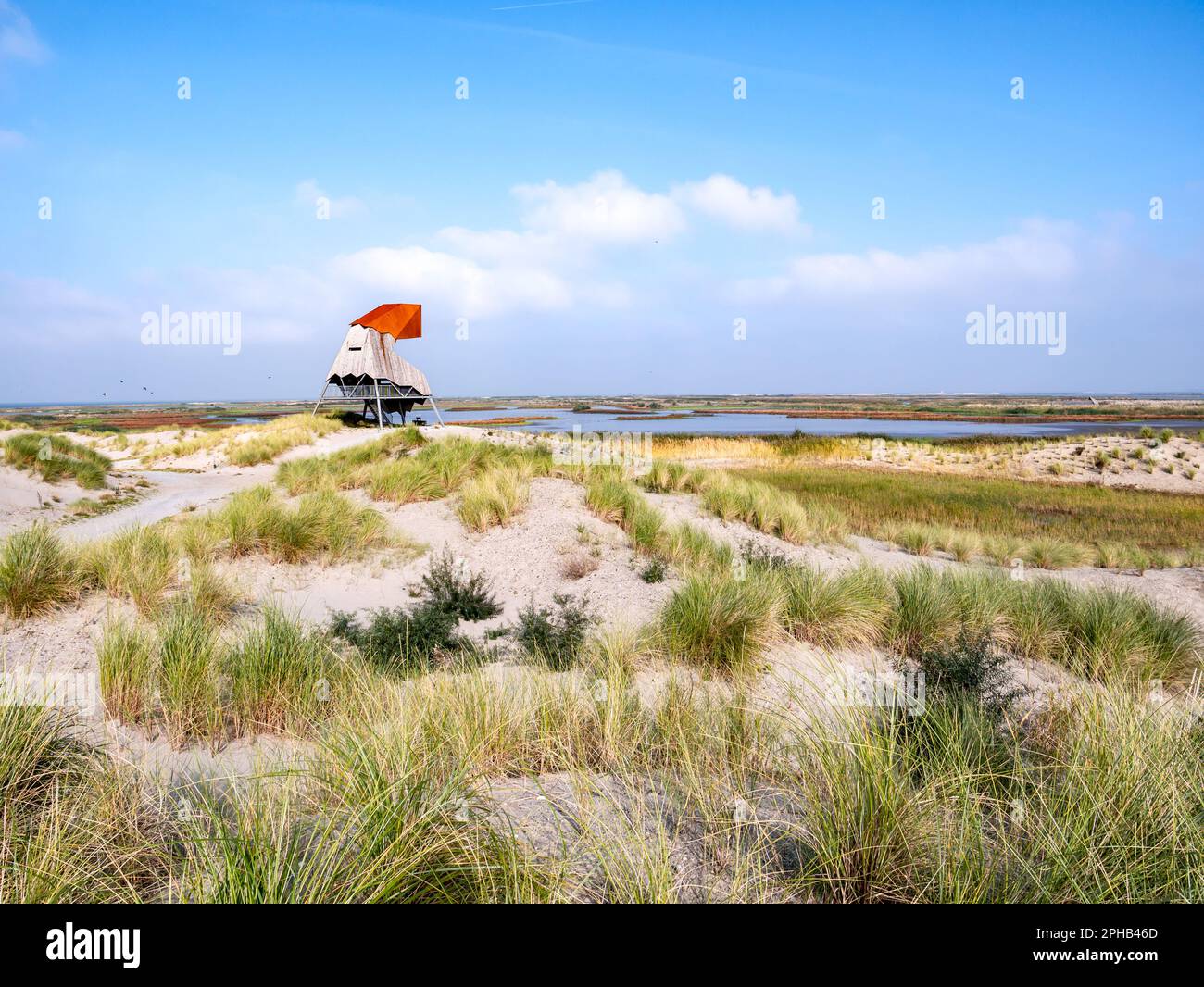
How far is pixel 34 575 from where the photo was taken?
5.79 meters

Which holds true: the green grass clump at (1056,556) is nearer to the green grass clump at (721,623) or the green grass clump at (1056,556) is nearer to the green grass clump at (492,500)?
the green grass clump at (721,623)

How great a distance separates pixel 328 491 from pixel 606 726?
9.42 metres

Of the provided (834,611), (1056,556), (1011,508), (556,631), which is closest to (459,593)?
(556,631)

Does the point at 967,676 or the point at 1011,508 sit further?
the point at 1011,508

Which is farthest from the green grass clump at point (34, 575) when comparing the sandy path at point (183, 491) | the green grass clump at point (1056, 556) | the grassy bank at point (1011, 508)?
the green grass clump at point (1056, 556)

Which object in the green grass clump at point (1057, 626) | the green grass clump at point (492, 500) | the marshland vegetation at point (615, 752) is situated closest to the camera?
the marshland vegetation at point (615, 752)

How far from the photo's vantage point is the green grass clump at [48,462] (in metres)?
14.3

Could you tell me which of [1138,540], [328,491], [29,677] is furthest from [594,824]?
[1138,540]

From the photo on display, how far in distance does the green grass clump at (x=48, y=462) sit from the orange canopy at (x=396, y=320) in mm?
18158

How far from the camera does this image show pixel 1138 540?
1419cm

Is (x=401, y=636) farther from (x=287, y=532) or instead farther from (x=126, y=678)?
(x=287, y=532)

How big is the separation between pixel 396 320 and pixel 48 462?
20.9 meters
